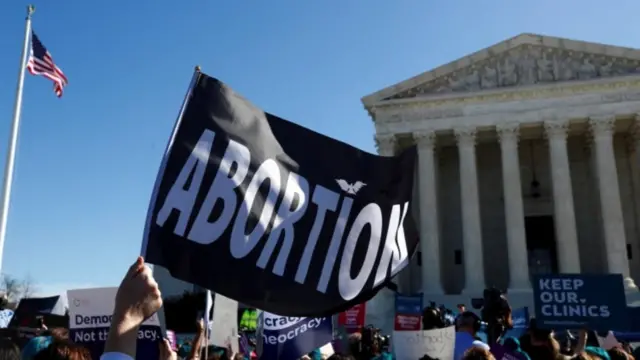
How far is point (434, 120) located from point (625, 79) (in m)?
10.5

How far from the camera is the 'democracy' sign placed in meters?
4.02

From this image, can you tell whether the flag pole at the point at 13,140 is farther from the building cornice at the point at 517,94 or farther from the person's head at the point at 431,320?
the building cornice at the point at 517,94

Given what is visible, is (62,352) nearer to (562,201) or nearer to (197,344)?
(197,344)

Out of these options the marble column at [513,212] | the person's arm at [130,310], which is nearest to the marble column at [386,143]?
the marble column at [513,212]

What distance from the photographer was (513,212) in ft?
113

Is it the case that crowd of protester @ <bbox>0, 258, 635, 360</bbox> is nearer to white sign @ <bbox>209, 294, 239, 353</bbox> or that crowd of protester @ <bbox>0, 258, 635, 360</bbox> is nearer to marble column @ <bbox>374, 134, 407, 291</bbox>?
white sign @ <bbox>209, 294, 239, 353</bbox>

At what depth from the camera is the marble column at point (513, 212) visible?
3344 centimetres

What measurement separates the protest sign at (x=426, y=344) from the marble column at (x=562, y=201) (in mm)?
29906

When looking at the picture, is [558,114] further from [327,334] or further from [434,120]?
[327,334]

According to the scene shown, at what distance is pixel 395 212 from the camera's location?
4.95m

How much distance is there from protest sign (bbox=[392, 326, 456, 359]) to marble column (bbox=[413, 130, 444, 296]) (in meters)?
29.4

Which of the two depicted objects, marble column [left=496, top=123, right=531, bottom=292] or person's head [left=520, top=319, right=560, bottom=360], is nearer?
person's head [left=520, top=319, right=560, bottom=360]

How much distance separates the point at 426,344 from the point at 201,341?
2.02 metres

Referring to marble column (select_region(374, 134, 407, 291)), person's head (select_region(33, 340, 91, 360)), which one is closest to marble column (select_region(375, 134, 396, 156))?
marble column (select_region(374, 134, 407, 291))
